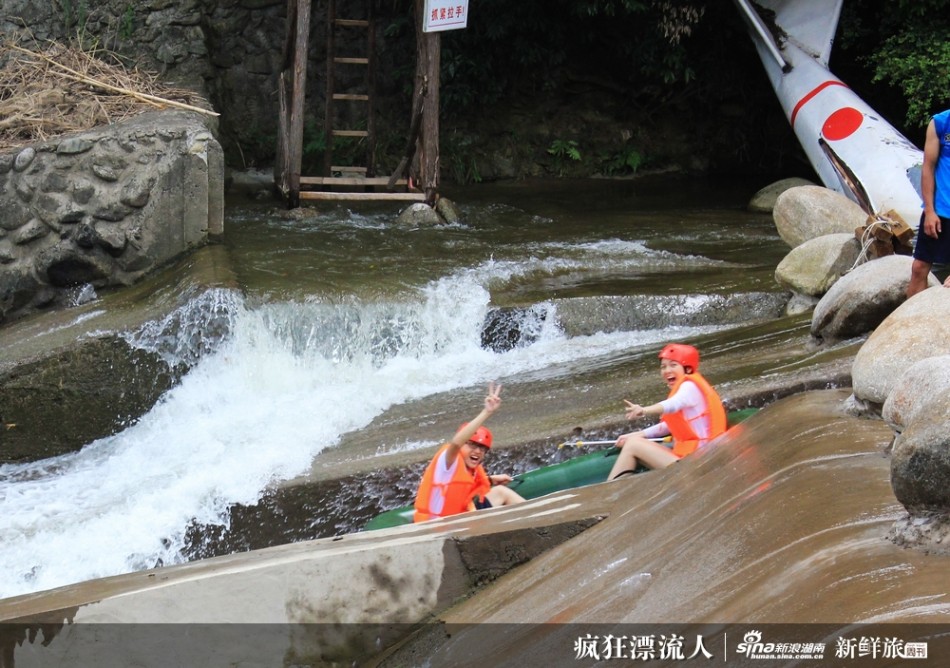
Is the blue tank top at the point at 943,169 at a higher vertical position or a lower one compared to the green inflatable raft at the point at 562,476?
higher

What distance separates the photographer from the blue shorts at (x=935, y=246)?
557 cm

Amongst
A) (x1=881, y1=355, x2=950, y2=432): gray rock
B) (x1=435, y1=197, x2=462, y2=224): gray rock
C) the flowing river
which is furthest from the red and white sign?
(x1=881, y1=355, x2=950, y2=432): gray rock

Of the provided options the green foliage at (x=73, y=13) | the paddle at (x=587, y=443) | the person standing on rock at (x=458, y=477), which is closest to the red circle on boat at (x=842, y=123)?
the paddle at (x=587, y=443)

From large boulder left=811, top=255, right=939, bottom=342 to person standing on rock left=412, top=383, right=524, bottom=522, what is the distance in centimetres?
245

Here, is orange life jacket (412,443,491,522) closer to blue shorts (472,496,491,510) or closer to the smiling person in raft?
blue shorts (472,496,491,510)

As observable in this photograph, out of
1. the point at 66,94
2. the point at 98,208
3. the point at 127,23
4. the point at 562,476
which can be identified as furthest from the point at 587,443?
the point at 127,23

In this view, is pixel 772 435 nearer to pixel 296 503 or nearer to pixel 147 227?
pixel 296 503

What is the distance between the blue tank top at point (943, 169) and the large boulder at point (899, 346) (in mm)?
964

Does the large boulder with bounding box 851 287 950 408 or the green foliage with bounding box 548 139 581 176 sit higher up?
the green foliage with bounding box 548 139 581 176

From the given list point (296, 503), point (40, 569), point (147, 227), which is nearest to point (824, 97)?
point (147, 227)

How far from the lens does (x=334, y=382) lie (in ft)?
24.2

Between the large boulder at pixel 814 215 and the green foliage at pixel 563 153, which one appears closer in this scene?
the large boulder at pixel 814 215

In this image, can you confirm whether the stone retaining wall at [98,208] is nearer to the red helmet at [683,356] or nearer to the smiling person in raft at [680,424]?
the red helmet at [683,356]

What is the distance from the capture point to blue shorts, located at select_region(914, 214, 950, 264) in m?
5.57
